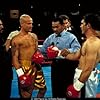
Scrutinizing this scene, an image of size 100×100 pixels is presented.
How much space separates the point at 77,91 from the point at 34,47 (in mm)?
1319

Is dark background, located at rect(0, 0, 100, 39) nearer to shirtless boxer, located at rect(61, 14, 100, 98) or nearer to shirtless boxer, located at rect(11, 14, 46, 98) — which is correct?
shirtless boxer, located at rect(11, 14, 46, 98)

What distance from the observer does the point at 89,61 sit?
107 inches

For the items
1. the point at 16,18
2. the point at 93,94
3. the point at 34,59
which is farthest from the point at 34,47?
the point at 16,18

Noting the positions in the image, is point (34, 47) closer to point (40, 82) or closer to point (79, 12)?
point (40, 82)

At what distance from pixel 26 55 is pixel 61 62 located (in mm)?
481

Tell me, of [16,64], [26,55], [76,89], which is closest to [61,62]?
[26,55]

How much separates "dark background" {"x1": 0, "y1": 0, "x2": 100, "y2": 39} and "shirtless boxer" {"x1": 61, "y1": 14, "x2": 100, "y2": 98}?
986 cm

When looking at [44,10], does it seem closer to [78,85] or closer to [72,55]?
[72,55]

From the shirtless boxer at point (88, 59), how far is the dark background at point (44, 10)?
388 inches

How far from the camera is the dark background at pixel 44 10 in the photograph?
13.0 meters

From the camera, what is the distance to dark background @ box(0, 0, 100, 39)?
1302 cm

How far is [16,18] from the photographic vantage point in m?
13.1

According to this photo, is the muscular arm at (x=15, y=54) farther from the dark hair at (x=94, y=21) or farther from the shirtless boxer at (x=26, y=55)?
the dark hair at (x=94, y=21)

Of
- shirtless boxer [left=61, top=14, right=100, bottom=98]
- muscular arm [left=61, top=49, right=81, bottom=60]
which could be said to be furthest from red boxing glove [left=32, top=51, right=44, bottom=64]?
shirtless boxer [left=61, top=14, right=100, bottom=98]
